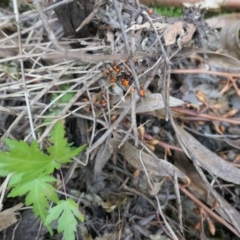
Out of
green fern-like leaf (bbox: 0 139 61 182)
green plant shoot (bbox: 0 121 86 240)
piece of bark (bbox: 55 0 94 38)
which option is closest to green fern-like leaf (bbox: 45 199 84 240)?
green plant shoot (bbox: 0 121 86 240)

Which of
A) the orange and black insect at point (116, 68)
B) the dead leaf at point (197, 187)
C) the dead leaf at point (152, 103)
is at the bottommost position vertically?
the dead leaf at point (197, 187)

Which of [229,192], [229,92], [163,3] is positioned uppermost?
[163,3]

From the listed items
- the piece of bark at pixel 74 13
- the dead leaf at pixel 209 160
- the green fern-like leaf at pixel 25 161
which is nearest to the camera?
the green fern-like leaf at pixel 25 161

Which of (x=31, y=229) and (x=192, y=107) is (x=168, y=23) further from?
(x=31, y=229)

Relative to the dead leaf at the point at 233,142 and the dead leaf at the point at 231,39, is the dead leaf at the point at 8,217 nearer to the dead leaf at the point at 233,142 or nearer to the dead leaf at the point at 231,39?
the dead leaf at the point at 233,142

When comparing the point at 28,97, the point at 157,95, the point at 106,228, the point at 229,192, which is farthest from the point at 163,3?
the point at 106,228

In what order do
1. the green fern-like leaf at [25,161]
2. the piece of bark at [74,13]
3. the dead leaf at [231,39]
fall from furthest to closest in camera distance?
the dead leaf at [231,39]
the piece of bark at [74,13]
the green fern-like leaf at [25,161]

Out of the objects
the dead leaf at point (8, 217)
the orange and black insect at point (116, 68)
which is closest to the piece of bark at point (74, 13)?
the orange and black insect at point (116, 68)

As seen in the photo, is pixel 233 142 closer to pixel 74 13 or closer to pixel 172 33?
pixel 172 33
